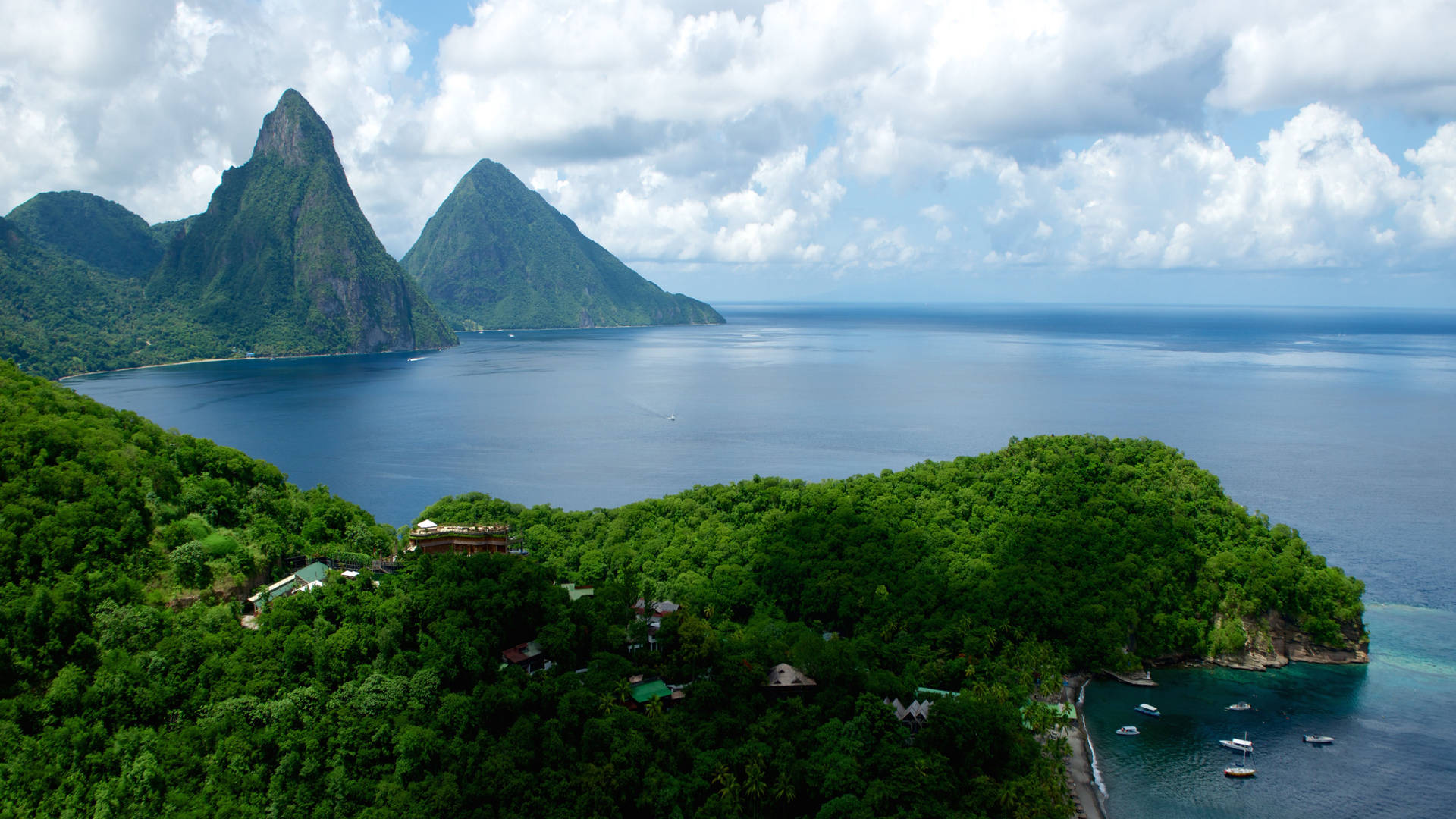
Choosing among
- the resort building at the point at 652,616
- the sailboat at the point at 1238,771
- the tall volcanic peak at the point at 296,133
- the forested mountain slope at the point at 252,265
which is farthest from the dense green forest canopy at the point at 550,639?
the tall volcanic peak at the point at 296,133

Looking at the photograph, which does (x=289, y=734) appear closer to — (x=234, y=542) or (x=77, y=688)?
(x=77, y=688)

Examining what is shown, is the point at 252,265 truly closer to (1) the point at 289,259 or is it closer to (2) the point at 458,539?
(1) the point at 289,259

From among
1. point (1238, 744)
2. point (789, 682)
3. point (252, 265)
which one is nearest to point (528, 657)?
point (789, 682)

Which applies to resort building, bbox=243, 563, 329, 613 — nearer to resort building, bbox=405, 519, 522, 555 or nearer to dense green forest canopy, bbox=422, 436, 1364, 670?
resort building, bbox=405, 519, 522, 555

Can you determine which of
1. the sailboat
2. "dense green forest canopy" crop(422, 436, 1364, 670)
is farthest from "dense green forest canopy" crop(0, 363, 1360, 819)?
the sailboat

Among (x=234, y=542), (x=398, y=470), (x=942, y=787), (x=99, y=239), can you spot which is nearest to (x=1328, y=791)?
(x=942, y=787)

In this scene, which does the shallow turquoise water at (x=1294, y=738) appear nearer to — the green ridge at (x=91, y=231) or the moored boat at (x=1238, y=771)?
the moored boat at (x=1238, y=771)
